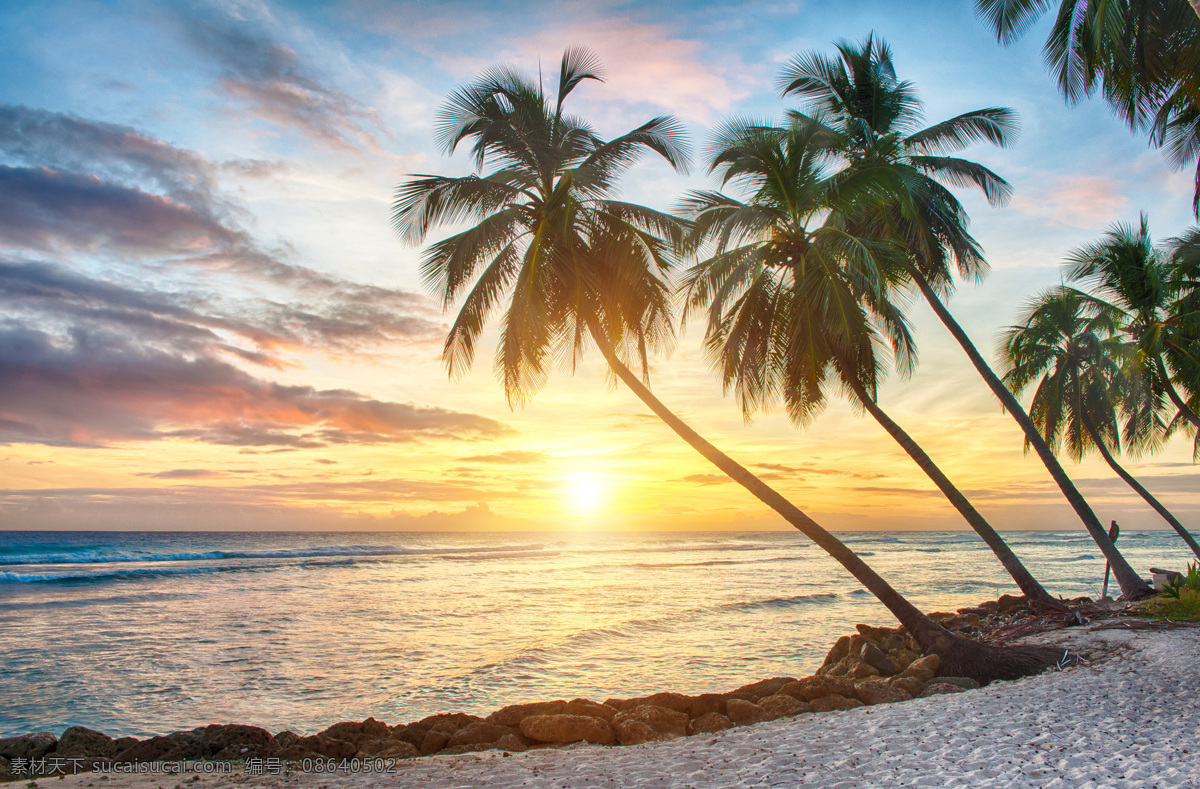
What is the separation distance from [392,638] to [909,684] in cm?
1013

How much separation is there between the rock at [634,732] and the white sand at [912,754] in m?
0.22

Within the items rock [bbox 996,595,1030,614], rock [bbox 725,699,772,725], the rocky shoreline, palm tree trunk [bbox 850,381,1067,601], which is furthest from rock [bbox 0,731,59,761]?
rock [bbox 996,595,1030,614]

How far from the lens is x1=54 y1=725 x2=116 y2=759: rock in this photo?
19.4ft

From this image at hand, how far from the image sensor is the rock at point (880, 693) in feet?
24.6

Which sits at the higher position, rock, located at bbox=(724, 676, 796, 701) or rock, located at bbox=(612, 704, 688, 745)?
rock, located at bbox=(612, 704, 688, 745)

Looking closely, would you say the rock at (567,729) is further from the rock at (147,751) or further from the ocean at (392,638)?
the rock at (147,751)

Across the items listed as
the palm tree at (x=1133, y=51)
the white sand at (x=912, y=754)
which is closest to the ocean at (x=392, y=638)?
the white sand at (x=912, y=754)

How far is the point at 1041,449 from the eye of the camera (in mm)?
13883

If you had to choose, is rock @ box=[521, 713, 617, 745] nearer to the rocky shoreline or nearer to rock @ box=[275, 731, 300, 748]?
the rocky shoreline

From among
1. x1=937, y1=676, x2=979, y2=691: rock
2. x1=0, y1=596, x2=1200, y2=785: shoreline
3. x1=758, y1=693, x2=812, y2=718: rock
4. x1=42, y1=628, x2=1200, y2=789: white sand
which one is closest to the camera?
x1=42, y1=628, x2=1200, y2=789: white sand

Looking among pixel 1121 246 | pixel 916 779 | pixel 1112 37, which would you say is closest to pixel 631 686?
pixel 916 779

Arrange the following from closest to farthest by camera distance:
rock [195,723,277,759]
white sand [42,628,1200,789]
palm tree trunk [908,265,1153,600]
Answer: white sand [42,628,1200,789], rock [195,723,277,759], palm tree trunk [908,265,1153,600]

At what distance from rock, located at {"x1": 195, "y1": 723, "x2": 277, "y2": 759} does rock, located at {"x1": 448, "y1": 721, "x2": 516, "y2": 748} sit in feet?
5.56

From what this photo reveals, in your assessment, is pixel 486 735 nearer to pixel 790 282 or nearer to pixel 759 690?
pixel 759 690
